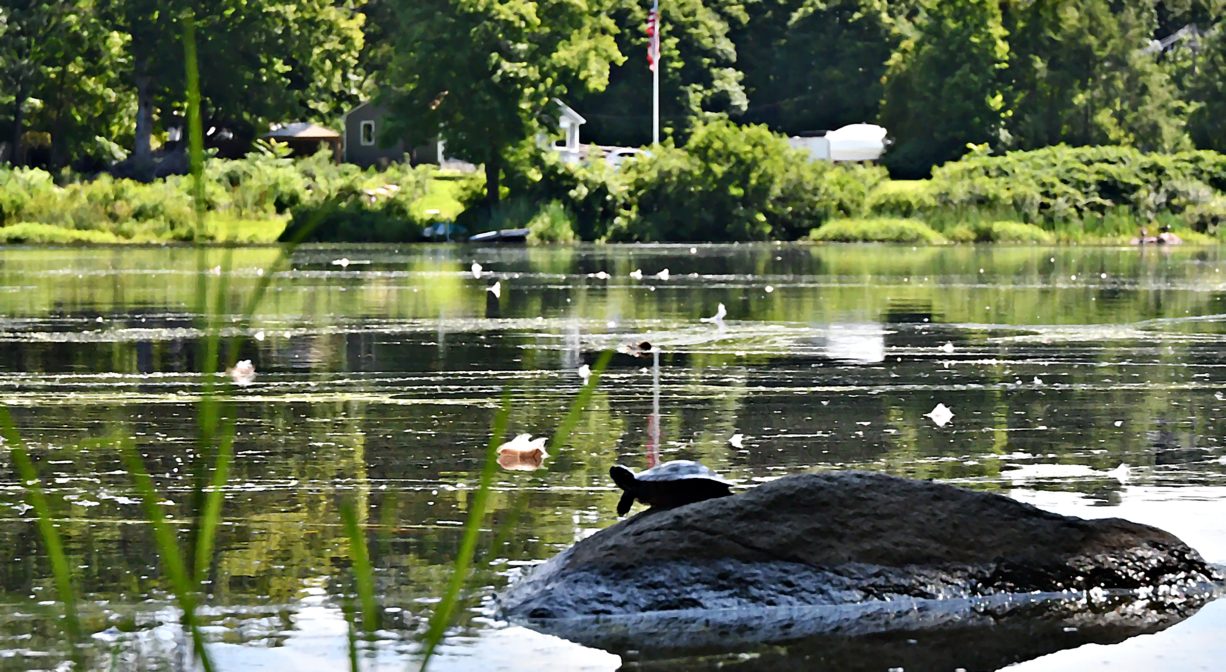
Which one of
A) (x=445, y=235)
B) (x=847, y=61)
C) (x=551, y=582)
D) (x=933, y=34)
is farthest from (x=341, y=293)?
(x=847, y=61)

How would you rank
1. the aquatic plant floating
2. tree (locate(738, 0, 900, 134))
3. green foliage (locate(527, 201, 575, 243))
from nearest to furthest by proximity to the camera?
1. the aquatic plant floating
2. green foliage (locate(527, 201, 575, 243))
3. tree (locate(738, 0, 900, 134))

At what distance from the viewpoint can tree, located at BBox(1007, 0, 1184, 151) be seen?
84812 mm

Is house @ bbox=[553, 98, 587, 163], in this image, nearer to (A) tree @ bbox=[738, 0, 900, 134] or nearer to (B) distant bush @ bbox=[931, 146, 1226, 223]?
(A) tree @ bbox=[738, 0, 900, 134]

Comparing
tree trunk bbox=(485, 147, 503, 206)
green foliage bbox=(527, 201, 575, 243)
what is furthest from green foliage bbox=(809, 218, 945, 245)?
tree trunk bbox=(485, 147, 503, 206)

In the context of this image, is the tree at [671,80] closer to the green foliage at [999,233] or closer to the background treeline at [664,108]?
the background treeline at [664,108]

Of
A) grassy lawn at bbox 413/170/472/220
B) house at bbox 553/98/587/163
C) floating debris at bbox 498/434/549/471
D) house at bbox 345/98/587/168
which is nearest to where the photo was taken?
floating debris at bbox 498/434/549/471

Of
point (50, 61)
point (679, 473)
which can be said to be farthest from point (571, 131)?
point (679, 473)

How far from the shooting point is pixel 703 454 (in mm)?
12453

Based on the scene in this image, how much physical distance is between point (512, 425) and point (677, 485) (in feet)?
18.8

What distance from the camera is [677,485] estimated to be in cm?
863

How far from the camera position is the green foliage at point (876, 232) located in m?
66.1

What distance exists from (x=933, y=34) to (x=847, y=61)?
13.4 metres

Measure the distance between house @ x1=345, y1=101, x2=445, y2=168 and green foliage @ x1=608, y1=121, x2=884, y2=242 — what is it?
91.0 ft

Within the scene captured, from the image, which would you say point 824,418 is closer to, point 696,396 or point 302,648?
point 696,396
